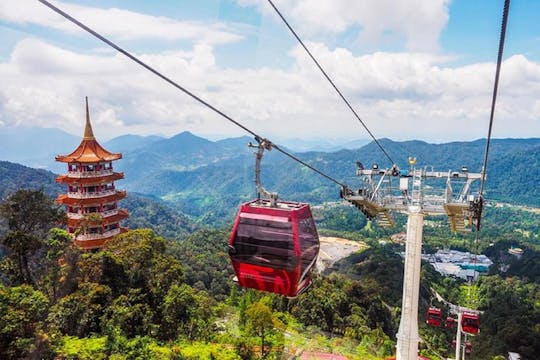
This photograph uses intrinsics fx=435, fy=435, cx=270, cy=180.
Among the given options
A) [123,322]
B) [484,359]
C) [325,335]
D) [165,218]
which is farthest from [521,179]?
[123,322]

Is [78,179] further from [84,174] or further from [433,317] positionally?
[433,317]

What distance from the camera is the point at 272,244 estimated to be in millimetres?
6293

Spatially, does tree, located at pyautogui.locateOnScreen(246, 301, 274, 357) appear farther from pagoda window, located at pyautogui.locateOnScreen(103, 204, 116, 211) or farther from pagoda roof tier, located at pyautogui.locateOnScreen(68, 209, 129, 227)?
pagoda window, located at pyautogui.locateOnScreen(103, 204, 116, 211)

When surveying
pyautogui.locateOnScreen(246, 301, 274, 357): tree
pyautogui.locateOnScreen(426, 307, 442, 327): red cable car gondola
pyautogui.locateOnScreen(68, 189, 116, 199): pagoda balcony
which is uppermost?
pyautogui.locateOnScreen(68, 189, 116, 199): pagoda balcony

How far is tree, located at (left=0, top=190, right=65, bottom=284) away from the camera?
12.9 m

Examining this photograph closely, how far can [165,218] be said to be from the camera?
92.4m

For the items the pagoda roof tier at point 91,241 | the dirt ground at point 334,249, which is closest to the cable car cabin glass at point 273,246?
the pagoda roof tier at point 91,241

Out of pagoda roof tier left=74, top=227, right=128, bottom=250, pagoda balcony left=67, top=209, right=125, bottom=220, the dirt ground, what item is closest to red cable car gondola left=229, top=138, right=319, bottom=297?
pagoda roof tier left=74, top=227, right=128, bottom=250

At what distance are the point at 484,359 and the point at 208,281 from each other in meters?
17.8

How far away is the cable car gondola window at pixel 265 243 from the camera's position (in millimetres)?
6223

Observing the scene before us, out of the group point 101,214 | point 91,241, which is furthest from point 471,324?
point 101,214

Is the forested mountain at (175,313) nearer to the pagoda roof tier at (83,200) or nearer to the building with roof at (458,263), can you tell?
the pagoda roof tier at (83,200)

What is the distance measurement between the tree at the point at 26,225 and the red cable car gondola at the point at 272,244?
9.21 metres

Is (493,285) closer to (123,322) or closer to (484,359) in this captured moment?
(484,359)
